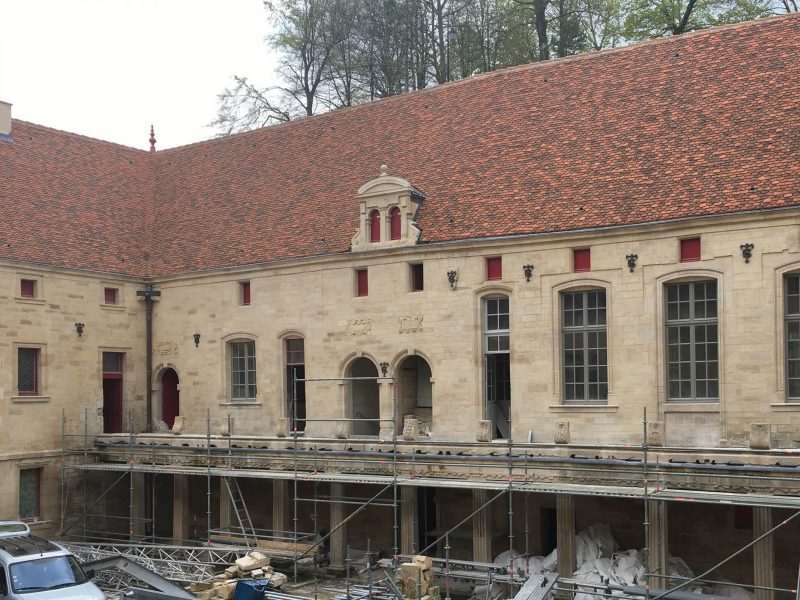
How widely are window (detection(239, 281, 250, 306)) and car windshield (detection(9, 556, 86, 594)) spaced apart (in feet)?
34.8

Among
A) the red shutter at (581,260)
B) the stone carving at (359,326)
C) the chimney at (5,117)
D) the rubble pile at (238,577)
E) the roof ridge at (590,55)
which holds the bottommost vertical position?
the rubble pile at (238,577)

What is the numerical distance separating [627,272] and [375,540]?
30.6ft

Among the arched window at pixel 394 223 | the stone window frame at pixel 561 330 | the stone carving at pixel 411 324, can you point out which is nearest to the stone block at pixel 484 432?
the stone window frame at pixel 561 330

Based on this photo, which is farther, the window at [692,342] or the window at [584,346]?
the window at [584,346]

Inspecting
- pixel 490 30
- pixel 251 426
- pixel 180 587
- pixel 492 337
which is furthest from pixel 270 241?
pixel 490 30

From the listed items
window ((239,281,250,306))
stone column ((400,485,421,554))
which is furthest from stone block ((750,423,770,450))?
window ((239,281,250,306))

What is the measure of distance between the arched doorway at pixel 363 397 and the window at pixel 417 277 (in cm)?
258

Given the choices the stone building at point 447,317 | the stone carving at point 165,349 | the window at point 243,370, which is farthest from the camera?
the stone carving at point 165,349

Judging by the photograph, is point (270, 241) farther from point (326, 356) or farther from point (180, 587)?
point (180, 587)

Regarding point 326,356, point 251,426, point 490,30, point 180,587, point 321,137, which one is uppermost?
point 490,30

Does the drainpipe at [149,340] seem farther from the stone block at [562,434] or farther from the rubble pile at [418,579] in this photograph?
the stone block at [562,434]

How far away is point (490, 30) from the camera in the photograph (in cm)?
3894

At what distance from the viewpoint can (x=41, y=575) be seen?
17375 mm

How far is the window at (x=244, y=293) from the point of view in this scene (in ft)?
89.9
